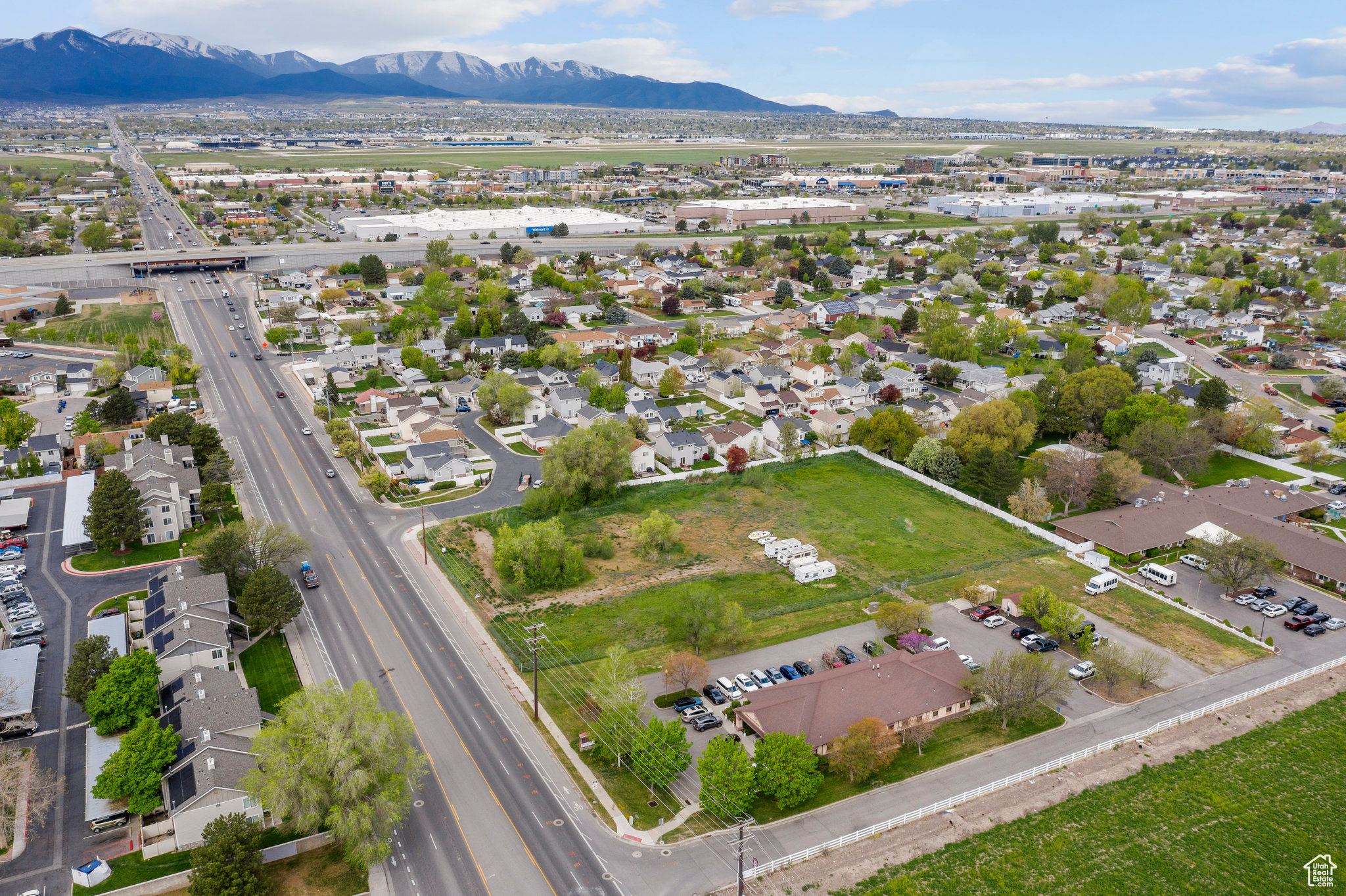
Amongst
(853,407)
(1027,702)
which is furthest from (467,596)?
(853,407)

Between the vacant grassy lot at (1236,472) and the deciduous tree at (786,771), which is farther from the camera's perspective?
the vacant grassy lot at (1236,472)

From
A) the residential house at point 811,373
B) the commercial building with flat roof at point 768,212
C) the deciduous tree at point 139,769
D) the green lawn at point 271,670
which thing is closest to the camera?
the deciduous tree at point 139,769

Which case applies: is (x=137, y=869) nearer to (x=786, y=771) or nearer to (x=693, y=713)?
(x=693, y=713)

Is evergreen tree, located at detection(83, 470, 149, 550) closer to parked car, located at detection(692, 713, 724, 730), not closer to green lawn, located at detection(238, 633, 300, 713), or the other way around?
green lawn, located at detection(238, 633, 300, 713)

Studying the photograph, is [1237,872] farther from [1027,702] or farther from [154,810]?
[154,810]

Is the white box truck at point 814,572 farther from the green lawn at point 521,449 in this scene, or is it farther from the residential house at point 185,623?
the residential house at point 185,623

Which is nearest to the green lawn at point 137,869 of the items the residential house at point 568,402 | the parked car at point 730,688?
the parked car at point 730,688
